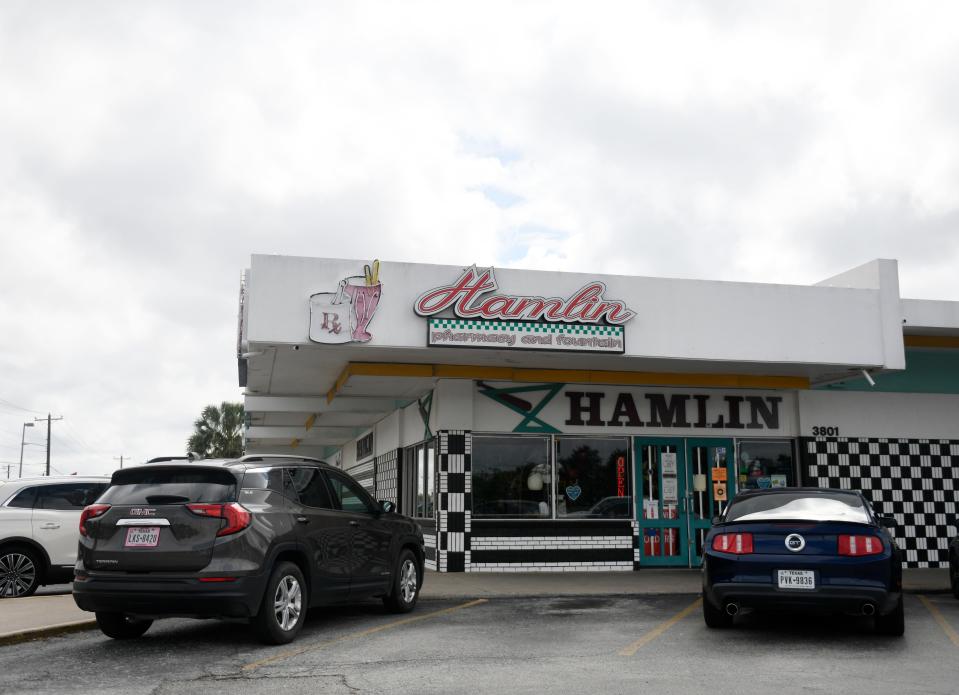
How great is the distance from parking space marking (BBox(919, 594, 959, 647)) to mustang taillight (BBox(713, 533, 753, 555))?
6.72 feet

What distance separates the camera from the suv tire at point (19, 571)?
42.8 feet

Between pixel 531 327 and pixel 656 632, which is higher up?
pixel 531 327

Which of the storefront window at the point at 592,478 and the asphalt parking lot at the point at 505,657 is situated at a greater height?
the storefront window at the point at 592,478

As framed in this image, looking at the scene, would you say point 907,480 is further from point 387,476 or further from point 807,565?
point 807,565

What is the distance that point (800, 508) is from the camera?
31.5 feet

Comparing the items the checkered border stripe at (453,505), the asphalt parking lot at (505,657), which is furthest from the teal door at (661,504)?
the asphalt parking lot at (505,657)

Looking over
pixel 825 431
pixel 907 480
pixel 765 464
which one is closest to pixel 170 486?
pixel 765 464

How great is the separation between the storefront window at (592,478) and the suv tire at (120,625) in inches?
365

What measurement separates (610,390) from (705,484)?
2.53m

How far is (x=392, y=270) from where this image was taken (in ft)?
48.2

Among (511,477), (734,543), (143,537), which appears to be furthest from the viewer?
(511,477)

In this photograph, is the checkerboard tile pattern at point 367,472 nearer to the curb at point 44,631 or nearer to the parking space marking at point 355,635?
the parking space marking at point 355,635

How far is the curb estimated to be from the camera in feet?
29.5

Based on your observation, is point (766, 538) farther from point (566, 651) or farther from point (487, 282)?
point (487, 282)
